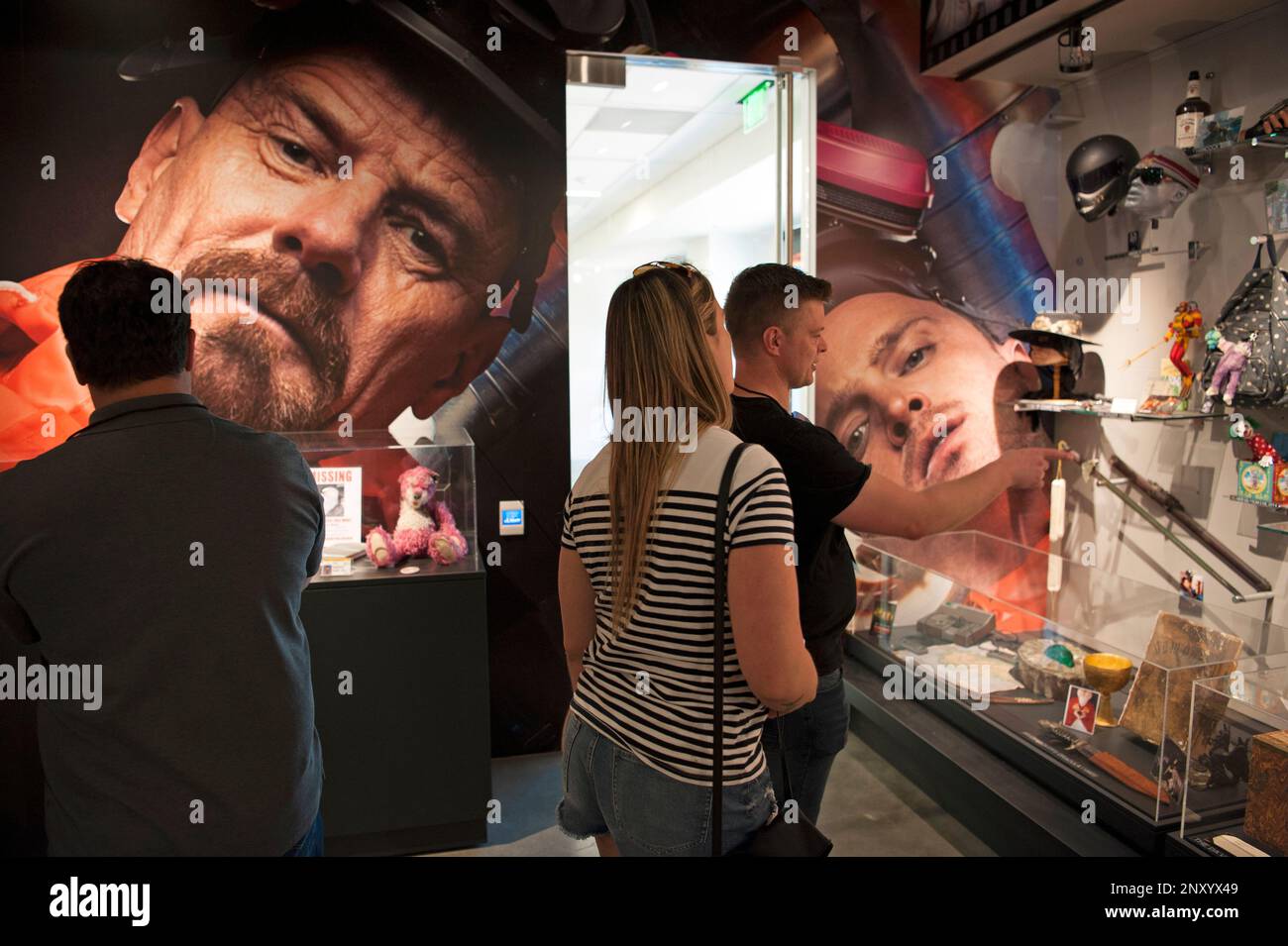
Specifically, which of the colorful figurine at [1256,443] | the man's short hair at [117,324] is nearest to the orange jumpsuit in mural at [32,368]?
the man's short hair at [117,324]

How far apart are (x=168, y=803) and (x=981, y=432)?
3.98 m

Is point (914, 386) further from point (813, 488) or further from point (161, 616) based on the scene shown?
point (161, 616)

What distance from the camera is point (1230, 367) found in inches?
128

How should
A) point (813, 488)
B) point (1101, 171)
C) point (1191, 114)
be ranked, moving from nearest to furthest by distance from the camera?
point (813, 488) → point (1191, 114) → point (1101, 171)

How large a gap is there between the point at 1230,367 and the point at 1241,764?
1621 millimetres

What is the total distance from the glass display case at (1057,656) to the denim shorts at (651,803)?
1557 millimetres

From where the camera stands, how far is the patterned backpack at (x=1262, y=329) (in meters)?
3.07

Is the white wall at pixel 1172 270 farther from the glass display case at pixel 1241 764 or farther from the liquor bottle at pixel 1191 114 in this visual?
the glass display case at pixel 1241 764

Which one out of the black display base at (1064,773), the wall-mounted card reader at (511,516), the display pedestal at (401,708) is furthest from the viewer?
the wall-mounted card reader at (511,516)

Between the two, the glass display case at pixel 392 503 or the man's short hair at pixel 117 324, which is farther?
the glass display case at pixel 392 503

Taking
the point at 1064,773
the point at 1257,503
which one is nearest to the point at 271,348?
the point at 1064,773

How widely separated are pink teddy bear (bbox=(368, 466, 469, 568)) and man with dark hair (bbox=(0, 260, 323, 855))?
1.87 meters

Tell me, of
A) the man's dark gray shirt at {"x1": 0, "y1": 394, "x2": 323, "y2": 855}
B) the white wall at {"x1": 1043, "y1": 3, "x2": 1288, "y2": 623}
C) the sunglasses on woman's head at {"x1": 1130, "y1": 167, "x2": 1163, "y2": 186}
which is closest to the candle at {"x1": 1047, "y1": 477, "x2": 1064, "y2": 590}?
the white wall at {"x1": 1043, "y1": 3, "x2": 1288, "y2": 623}

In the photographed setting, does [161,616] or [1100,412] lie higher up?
[1100,412]
